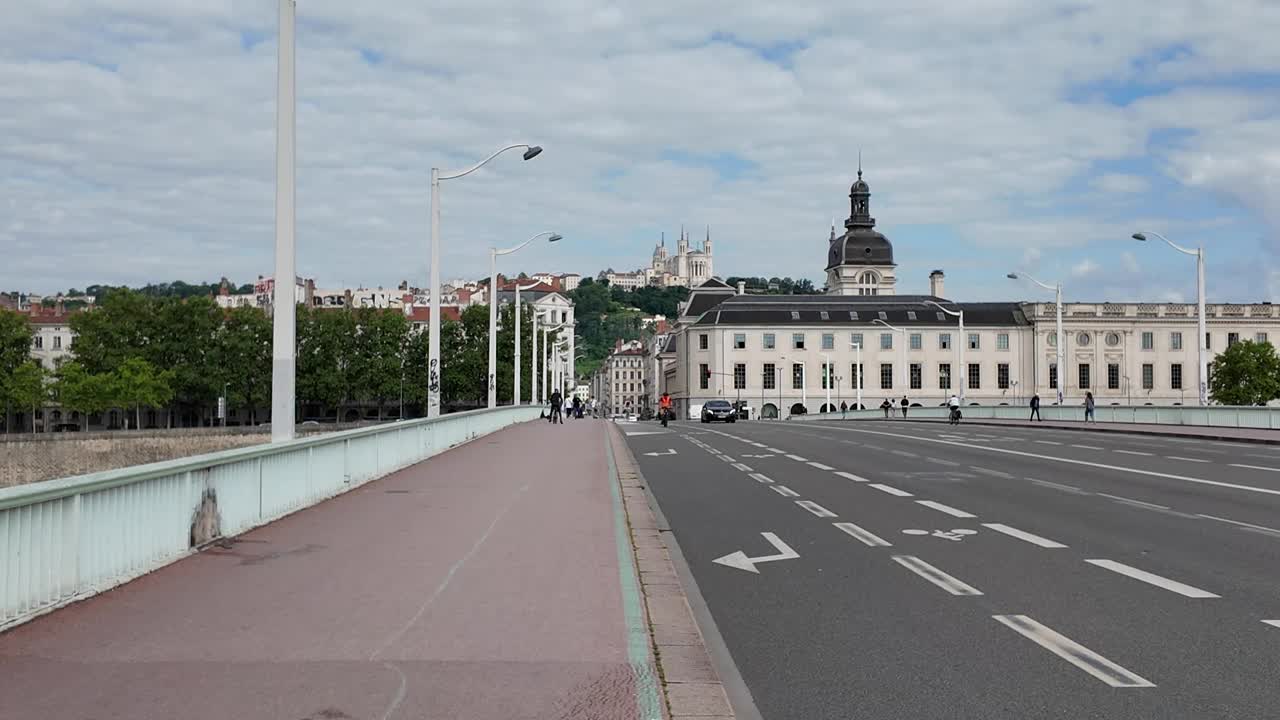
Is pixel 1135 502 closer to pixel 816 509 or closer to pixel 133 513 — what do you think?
pixel 816 509

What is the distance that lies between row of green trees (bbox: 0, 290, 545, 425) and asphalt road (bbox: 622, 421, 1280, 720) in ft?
362

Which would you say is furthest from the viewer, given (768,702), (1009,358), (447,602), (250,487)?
(1009,358)

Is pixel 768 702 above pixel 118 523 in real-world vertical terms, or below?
below

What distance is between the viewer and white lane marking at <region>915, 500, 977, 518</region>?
50.3 ft

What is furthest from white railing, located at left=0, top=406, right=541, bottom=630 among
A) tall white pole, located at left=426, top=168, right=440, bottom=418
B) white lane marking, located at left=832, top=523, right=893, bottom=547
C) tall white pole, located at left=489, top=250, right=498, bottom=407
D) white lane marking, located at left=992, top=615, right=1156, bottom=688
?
tall white pole, located at left=489, top=250, right=498, bottom=407

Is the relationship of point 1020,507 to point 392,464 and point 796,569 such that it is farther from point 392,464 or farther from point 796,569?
point 392,464

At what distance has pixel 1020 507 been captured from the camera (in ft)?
53.6

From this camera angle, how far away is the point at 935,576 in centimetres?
1030

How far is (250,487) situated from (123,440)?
72249 millimetres

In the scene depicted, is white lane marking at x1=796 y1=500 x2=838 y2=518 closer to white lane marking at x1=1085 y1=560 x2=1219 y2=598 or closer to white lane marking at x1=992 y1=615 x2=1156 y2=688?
white lane marking at x1=1085 y1=560 x2=1219 y2=598

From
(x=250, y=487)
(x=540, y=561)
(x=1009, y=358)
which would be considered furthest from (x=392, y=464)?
(x=1009, y=358)

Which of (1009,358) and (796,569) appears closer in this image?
(796,569)

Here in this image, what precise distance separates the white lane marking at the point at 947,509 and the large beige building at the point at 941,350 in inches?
5221

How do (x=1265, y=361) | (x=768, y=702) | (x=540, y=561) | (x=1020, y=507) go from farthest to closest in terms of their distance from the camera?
(x=1265, y=361)
(x=1020, y=507)
(x=540, y=561)
(x=768, y=702)
